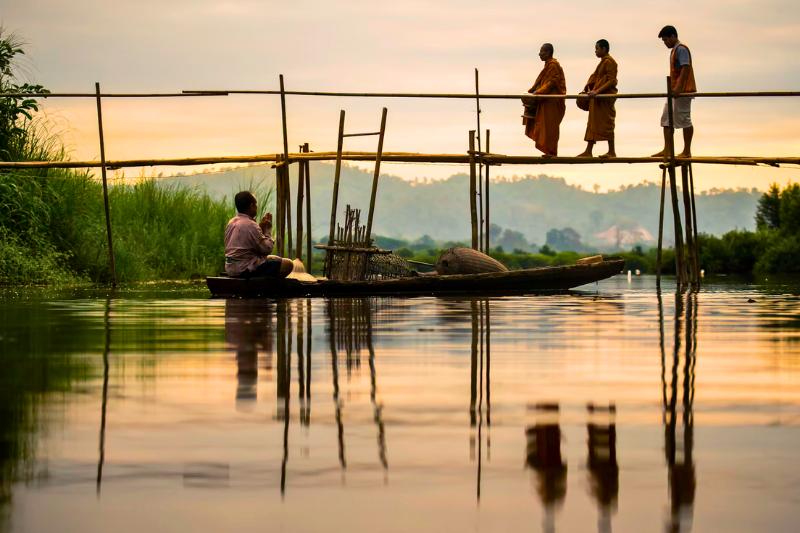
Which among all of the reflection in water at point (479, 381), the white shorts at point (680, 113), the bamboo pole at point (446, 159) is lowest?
the reflection in water at point (479, 381)

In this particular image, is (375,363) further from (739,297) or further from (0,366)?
(739,297)

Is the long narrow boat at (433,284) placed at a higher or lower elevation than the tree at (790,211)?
lower

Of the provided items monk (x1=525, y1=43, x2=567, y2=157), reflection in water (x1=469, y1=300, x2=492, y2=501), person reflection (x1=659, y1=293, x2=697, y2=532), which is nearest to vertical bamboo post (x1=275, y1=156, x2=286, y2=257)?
monk (x1=525, y1=43, x2=567, y2=157)

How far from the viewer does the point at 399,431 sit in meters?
5.23

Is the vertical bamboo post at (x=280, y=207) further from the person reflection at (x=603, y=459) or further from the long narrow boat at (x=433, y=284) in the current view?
the person reflection at (x=603, y=459)

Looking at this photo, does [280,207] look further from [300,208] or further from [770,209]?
[770,209]

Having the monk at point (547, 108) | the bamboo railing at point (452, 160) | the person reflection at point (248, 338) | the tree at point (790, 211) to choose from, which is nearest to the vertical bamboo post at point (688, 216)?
the bamboo railing at point (452, 160)

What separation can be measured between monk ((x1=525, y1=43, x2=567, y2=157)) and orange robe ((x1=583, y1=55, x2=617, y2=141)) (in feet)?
1.36

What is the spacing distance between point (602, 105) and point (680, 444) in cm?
1574

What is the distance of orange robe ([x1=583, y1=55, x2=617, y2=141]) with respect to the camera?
2016cm

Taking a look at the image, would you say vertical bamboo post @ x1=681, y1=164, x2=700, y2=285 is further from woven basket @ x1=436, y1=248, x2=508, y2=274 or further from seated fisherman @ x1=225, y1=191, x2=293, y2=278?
seated fisherman @ x1=225, y1=191, x2=293, y2=278

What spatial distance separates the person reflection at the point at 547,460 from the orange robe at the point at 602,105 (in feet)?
48.4

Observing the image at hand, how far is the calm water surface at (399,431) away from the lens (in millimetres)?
3809

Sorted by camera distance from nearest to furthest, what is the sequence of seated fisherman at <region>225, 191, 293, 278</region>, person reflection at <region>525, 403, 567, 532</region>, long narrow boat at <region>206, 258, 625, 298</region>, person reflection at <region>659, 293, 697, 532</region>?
1. person reflection at <region>659, 293, 697, 532</region>
2. person reflection at <region>525, 403, 567, 532</region>
3. seated fisherman at <region>225, 191, 293, 278</region>
4. long narrow boat at <region>206, 258, 625, 298</region>
